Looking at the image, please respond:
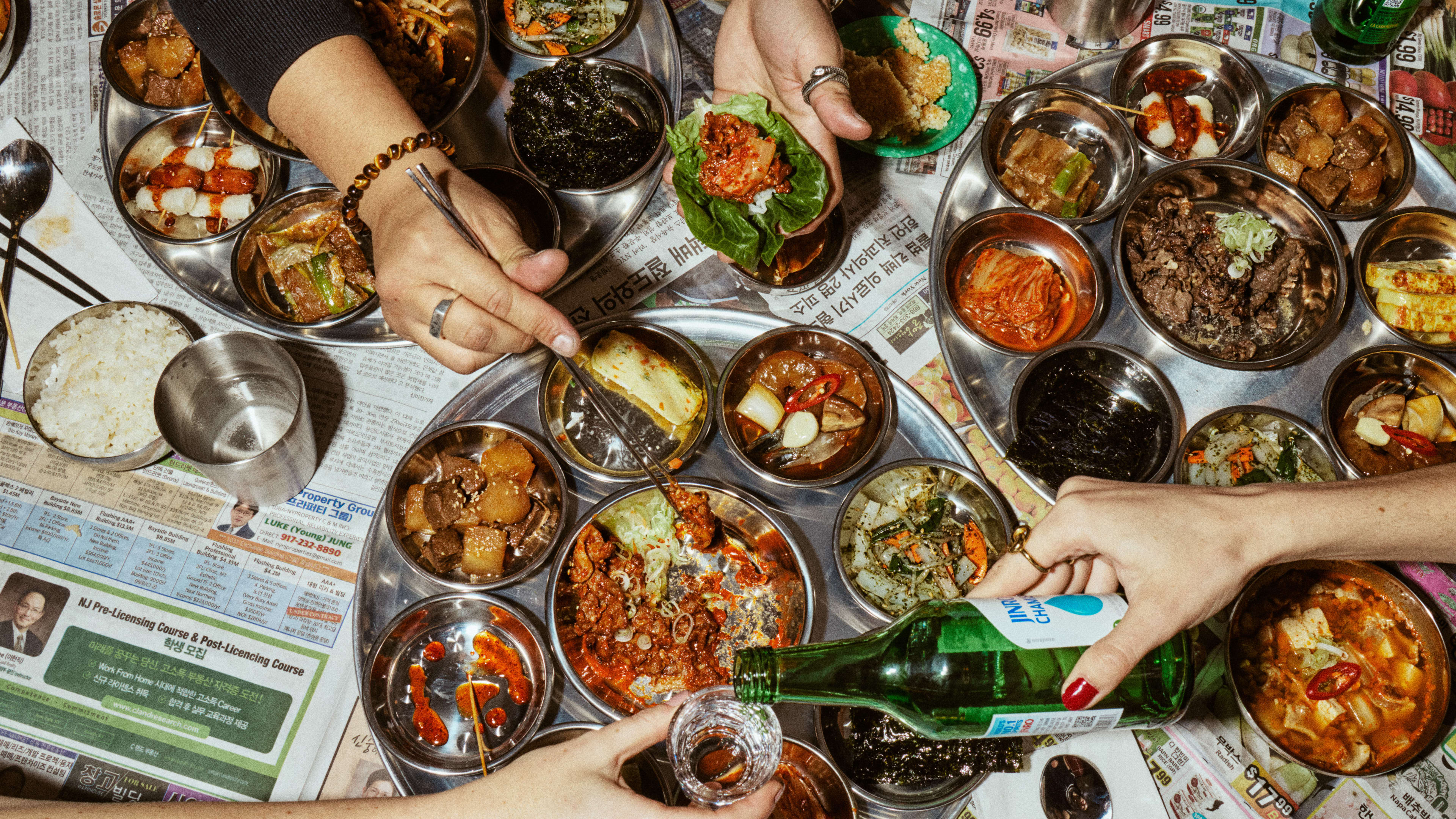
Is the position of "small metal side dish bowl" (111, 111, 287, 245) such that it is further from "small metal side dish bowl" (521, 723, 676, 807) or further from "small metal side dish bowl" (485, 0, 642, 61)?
"small metal side dish bowl" (521, 723, 676, 807)

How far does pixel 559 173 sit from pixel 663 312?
22.3 inches

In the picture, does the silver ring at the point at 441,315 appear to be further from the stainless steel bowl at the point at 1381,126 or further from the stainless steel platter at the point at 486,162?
the stainless steel bowl at the point at 1381,126

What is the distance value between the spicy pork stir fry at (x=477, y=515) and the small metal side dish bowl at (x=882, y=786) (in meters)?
0.97

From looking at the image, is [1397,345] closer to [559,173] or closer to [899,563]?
[899,563]

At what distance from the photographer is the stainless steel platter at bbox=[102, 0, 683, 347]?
2645 millimetres

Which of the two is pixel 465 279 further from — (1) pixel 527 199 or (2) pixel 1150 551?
(2) pixel 1150 551

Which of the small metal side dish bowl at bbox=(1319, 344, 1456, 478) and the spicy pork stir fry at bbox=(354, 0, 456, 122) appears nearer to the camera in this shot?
the small metal side dish bowl at bbox=(1319, 344, 1456, 478)

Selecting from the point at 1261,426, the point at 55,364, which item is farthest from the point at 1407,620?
the point at 55,364

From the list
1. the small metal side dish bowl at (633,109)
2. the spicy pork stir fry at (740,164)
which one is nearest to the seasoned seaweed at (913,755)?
the spicy pork stir fry at (740,164)

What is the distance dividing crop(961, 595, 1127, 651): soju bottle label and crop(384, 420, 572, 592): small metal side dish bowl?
3.96 ft

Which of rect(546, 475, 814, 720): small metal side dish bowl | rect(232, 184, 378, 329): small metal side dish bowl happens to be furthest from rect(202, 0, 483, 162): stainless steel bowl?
rect(546, 475, 814, 720): small metal side dish bowl

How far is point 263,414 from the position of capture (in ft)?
8.64

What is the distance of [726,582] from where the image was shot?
2.48 meters

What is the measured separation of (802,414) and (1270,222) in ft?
5.92
